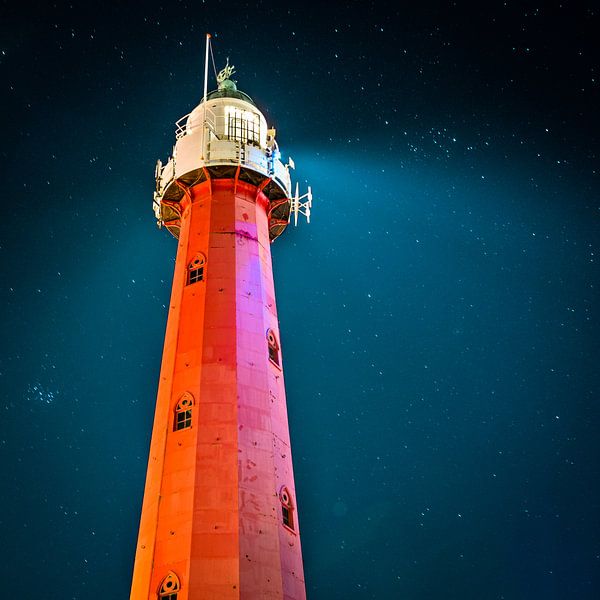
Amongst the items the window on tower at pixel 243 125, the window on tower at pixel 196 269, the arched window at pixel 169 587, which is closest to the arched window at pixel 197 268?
the window on tower at pixel 196 269

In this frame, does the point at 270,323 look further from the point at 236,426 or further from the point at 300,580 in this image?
the point at 300,580

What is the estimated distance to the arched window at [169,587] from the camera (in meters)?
23.3

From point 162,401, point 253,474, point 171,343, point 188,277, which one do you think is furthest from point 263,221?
point 253,474

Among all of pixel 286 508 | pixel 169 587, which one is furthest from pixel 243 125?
pixel 169 587

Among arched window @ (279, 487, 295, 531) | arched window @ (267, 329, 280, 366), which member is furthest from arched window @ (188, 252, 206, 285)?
arched window @ (279, 487, 295, 531)

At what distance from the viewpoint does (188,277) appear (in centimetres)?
3091

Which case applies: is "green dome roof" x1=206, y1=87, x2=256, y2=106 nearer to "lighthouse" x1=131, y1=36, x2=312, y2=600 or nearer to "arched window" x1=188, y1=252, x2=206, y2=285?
"lighthouse" x1=131, y1=36, x2=312, y2=600

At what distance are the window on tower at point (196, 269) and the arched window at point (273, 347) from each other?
131 inches

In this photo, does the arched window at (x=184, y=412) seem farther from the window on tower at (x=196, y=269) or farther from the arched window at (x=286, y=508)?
the window on tower at (x=196, y=269)

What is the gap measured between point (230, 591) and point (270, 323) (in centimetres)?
1041

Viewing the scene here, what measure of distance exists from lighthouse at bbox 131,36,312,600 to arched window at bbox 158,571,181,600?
28 mm

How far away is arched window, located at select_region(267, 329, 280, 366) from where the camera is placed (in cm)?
2958

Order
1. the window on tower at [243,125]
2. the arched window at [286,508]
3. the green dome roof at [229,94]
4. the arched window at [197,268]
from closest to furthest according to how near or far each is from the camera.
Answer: the arched window at [286,508] < the arched window at [197,268] < the window on tower at [243,125] < the green dome roof at [229,94]

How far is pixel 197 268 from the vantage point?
101 ft
